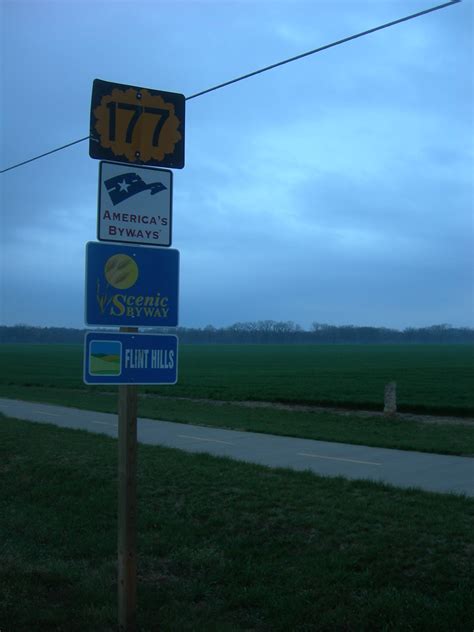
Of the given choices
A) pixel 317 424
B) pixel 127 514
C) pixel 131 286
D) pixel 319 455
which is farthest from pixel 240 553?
pixel 317 424

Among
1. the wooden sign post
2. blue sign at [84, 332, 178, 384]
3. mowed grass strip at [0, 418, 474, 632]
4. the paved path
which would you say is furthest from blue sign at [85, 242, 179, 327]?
the paved path

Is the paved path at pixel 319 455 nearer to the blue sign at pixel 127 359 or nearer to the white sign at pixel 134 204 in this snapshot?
the blue sign at pixel 127 359

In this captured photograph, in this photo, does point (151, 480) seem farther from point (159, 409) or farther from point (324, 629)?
point (159, 409)

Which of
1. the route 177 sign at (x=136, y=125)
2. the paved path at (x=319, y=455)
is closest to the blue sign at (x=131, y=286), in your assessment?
the route 177 sign at (x=136, y=125)

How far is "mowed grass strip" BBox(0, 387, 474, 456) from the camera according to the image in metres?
12.8

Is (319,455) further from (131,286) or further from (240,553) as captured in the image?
(131,286)

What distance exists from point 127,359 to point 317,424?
43.3 ft

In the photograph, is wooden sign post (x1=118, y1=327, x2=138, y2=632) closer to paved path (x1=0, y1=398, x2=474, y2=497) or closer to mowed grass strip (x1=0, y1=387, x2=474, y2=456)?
paved path (x1=0, y1=398, x2=474, y2=497)

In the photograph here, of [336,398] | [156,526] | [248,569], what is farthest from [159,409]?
[248,569]

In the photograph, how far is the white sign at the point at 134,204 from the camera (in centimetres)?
425

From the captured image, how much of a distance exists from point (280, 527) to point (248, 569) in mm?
982

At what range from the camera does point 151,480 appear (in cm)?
841

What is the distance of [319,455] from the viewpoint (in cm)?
1112

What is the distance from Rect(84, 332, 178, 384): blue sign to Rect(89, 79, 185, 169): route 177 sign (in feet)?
3.79
